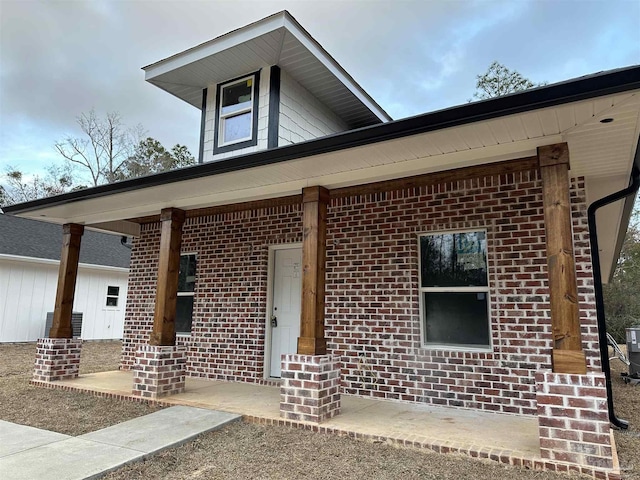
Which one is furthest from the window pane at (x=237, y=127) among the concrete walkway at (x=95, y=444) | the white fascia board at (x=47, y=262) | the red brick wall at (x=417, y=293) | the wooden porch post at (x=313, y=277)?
the white fascia board at (x=47, y=262)

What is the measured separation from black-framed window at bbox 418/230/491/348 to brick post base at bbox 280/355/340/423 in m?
1.43

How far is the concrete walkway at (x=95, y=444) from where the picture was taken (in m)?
2.93

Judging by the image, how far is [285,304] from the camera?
246 inches

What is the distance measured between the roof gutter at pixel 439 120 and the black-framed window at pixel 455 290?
81.6 inches

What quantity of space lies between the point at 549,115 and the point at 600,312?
2305 millimetres

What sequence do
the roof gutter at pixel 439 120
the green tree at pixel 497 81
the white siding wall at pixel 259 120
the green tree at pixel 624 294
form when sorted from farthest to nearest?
the green tree at pixel 497 81 → the green tree at pixel 624 294 → the white siding wall at pixel 259 120 → the roof gutter at pixel 439 120

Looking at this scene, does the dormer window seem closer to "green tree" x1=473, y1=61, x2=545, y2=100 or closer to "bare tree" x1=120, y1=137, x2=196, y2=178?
"green tree" x1=473, y1=61, x2=545, y2=100

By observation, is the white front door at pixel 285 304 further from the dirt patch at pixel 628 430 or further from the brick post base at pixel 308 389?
the dirt patch at pixel 628 430

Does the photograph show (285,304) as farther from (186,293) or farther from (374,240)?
(186,293)

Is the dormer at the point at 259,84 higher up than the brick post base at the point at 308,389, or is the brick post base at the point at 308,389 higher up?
the dormer at the point at 259,84

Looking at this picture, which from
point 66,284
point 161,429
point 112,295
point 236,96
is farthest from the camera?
point 112,295

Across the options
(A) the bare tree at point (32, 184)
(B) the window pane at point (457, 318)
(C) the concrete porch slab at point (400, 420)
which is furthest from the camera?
(A) the bare tree at point (32, 184)

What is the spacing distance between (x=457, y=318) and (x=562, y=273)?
184 centimetres

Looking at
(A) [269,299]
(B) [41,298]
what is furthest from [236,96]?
(B) [41,298]
